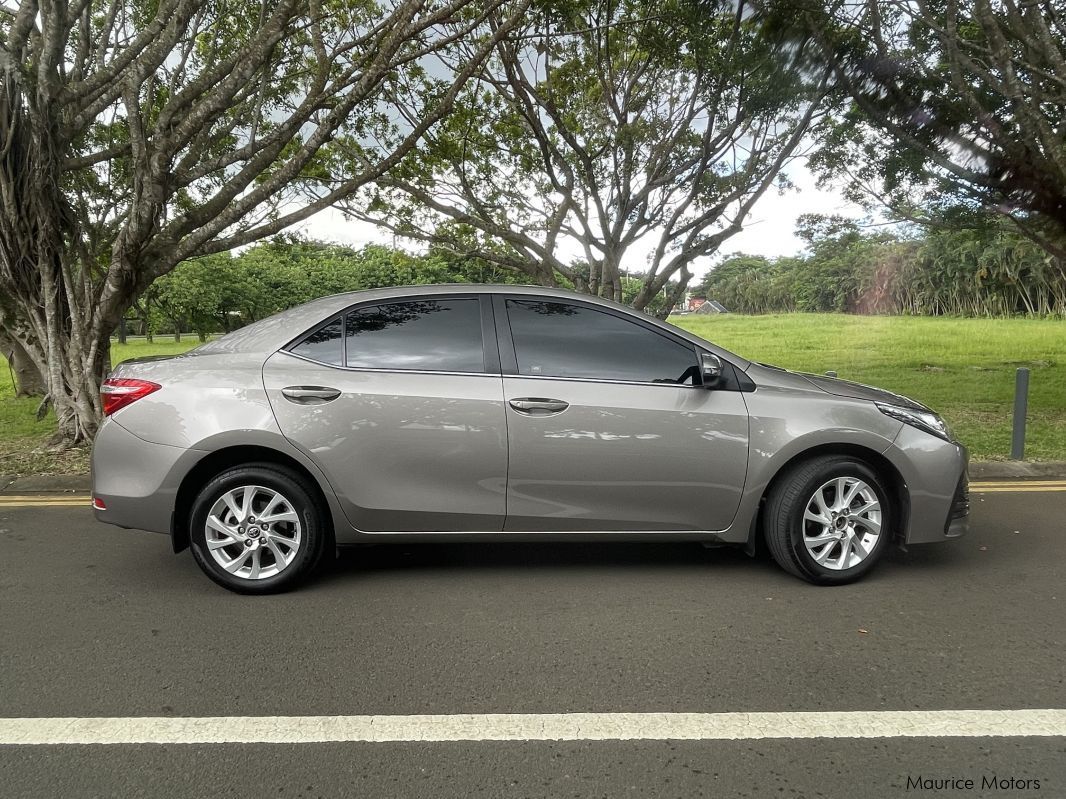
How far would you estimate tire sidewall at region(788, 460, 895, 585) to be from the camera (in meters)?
4.10

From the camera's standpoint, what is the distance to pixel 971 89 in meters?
9.41

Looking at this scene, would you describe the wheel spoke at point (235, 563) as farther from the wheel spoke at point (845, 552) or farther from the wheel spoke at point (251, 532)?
the wheel spoke at point (845, 552)

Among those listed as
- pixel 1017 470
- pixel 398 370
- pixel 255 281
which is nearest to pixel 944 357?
pixel 1017 470

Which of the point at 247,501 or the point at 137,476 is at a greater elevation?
the point at 137,476

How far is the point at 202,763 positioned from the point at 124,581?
214 centimetres

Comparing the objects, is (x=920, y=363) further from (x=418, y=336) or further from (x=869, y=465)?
(x=418, y=336)

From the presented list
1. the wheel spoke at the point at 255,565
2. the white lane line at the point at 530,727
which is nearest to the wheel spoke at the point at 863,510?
the white lane line at the point at 530,727

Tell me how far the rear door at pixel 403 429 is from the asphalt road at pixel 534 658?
0.47m

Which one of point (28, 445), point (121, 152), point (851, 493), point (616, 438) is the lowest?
point (28, 445)

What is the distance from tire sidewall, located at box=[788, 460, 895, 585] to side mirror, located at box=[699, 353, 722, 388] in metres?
0.69

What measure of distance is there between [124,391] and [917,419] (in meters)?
4.10

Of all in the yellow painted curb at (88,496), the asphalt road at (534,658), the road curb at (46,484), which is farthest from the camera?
the road curb at (46,484)

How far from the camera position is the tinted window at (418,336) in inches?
164

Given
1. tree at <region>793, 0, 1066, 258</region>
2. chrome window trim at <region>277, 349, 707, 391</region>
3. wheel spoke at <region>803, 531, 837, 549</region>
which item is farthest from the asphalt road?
tree at <region>793, 0, 1066, 258</region>
